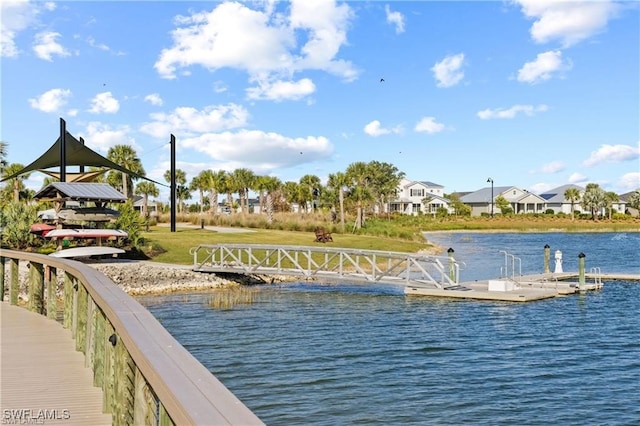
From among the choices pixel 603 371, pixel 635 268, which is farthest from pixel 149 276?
pixel 635 268

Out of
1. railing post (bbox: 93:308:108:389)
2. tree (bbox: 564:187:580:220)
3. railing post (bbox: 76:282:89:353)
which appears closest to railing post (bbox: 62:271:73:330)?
railing post (bbox: 76:282:89:353)

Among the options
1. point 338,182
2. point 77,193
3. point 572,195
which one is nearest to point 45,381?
point 77,193

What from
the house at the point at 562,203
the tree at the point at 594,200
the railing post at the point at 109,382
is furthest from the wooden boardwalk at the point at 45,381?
the house at the point at 562,203

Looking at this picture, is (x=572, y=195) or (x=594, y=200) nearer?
(x=594, y=200)

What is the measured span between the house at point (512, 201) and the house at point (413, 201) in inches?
252

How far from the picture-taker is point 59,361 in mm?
8180

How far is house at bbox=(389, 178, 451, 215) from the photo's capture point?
389ft

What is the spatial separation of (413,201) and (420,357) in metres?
106

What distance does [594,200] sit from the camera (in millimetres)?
111250

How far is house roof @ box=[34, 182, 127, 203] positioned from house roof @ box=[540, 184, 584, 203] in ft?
363

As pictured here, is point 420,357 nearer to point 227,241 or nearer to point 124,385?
point 124,385

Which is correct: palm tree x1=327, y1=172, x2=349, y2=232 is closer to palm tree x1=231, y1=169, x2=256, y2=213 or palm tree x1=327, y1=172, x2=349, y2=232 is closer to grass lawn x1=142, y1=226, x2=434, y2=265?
palm tree x1=231, y1=169, x2=256, y2=213

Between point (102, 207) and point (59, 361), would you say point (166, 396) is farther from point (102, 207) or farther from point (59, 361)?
point (102, 207)

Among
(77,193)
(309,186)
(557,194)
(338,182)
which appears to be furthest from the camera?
(557,194)
